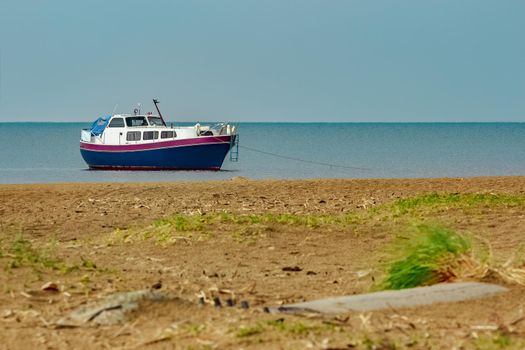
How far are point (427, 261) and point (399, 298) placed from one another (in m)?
1.09

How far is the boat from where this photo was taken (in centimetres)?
5044

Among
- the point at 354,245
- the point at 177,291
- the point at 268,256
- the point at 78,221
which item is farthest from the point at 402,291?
the point at 78,221

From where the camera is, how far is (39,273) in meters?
10.5

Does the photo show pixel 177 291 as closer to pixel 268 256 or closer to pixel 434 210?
pixel 268 256

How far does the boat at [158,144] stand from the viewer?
165ft

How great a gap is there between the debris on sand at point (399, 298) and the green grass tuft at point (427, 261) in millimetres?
355

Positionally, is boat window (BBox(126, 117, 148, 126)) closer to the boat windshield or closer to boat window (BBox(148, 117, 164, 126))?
the boat windshield

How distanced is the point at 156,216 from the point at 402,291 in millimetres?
9564

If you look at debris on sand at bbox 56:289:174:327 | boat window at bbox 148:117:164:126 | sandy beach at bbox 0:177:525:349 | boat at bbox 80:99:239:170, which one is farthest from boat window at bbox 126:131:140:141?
debris on sand at bbox 56:289:174:327

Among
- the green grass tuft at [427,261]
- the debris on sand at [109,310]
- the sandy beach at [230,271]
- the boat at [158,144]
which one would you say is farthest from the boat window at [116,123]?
the debris on sand at [109,310]

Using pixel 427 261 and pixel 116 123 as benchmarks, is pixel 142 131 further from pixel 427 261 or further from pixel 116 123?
pixel 427 261

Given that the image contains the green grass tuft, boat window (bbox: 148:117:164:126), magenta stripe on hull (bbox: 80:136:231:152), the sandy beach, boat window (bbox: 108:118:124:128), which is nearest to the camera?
the sandy beach

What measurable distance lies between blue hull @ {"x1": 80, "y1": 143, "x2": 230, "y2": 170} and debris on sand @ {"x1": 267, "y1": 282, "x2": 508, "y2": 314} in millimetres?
41468

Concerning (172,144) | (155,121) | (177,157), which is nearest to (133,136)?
(155,121)
